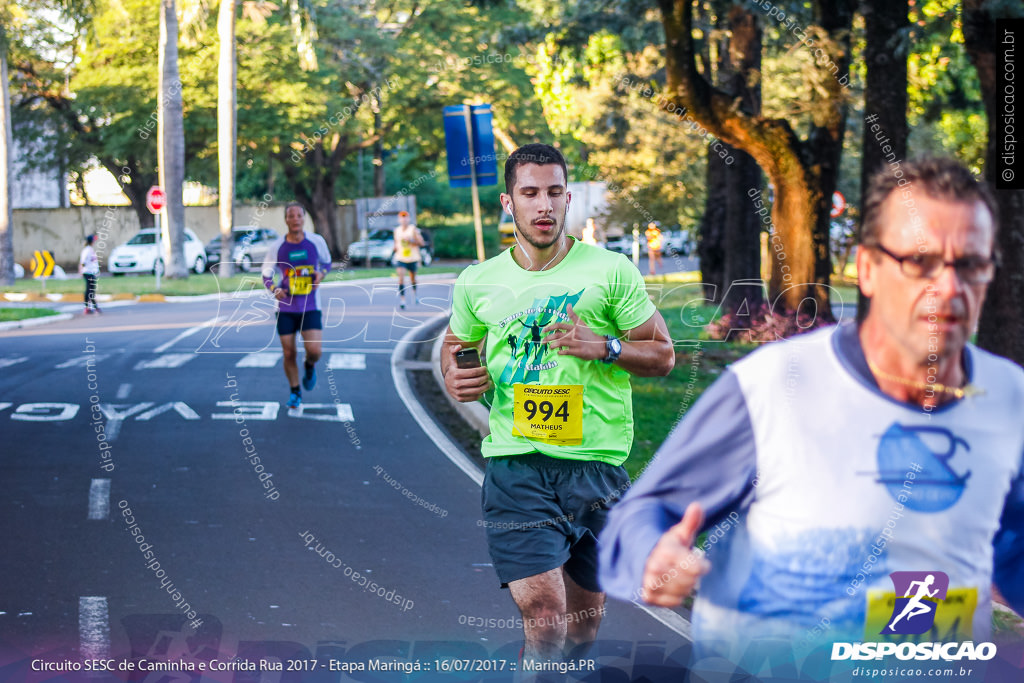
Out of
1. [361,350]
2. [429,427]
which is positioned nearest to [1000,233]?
[429,427]

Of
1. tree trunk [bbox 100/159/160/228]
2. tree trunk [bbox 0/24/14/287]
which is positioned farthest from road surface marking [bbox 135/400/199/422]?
tree trunk [bbox 100/159/160/228]

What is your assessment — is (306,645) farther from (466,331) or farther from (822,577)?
(822,577)

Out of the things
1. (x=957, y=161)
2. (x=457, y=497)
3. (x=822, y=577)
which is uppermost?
(x=957, y=161)

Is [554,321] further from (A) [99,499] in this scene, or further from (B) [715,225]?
(B) [715,225]

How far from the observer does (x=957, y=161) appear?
2.09 meters

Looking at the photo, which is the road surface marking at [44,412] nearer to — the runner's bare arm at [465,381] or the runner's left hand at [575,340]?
the runner's bare arm at [465,381]

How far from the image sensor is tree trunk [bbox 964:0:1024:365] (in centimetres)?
945

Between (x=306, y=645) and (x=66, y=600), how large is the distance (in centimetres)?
138

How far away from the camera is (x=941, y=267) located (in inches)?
79.4

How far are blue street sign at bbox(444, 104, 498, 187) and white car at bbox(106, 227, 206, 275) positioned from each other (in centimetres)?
2656

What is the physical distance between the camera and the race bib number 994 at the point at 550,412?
13.2 ft

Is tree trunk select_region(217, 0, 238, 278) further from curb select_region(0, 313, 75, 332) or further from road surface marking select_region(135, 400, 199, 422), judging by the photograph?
road surface marking select_region(135, 400, 199, 422)

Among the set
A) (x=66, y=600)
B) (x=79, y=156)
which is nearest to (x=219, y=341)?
(x=66, y=600)

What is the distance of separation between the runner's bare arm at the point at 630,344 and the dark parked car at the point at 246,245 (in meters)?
32.8
